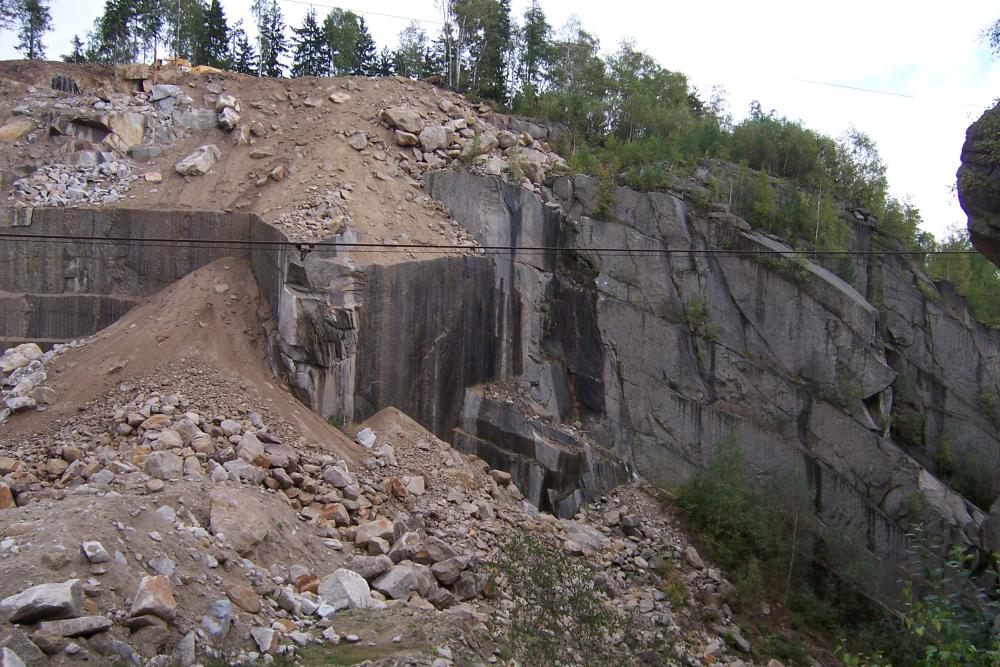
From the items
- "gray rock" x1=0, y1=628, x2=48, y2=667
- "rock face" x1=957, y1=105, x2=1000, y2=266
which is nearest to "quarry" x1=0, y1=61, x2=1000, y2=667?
"gray rock" x1=0, y1=628, x2=48, y2=667

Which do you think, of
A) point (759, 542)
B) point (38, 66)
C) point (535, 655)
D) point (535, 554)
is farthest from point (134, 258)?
point (759, 542)

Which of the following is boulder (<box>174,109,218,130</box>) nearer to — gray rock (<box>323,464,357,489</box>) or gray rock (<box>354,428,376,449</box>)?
gray rock (<box>354,428,376,449</box>)

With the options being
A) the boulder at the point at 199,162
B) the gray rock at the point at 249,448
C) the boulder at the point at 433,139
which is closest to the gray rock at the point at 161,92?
the boulder at the point at 199,162

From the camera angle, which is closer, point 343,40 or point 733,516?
point 733,516

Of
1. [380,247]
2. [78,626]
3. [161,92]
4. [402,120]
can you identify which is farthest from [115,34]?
[78,626]

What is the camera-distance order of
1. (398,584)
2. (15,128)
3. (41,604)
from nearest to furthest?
1. (41,604)
2. (398,584)
3. (15,128)

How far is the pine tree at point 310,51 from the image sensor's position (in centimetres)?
3109

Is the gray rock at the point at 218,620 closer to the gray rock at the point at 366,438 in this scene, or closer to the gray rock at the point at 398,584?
the gray rock at the point at 398,584

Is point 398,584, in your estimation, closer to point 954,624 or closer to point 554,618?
point 554,618

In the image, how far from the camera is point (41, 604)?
7.57 meters

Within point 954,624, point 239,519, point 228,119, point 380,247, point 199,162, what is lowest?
Answer: point 239,519

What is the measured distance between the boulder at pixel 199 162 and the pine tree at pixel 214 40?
11406 millimetres

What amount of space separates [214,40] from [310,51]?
3474 millimetres

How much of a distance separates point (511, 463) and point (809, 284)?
8147 millimetres
